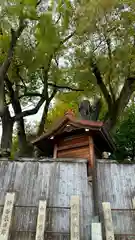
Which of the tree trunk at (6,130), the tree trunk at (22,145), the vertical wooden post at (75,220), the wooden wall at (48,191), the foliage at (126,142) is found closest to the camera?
the vertical wooden post at (75,220)

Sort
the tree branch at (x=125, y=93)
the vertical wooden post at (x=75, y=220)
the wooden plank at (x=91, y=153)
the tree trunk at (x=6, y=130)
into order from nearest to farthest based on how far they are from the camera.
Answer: the vertical wooden post at (x=75, y=220) < the wooden plank at (x=91, y=153) < the tree trunk at (x=6, y=130) < the tree branch at (x=125, y=93)

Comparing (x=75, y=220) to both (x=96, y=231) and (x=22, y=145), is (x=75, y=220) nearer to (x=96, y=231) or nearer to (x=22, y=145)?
(x=96, y=231)

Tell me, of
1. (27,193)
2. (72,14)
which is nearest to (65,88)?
(72,14)

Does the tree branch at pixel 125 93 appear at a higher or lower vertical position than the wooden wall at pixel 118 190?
higher

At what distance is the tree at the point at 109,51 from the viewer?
13.2 meters

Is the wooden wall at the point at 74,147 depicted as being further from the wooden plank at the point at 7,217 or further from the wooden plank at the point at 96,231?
the wooden plank at the point at 7,217

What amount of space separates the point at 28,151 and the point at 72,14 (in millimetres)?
8151

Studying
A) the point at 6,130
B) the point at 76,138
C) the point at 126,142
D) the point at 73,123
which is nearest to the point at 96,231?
the point at 76,138

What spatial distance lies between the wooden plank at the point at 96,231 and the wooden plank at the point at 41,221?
1286 mm

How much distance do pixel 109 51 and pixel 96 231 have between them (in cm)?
1058

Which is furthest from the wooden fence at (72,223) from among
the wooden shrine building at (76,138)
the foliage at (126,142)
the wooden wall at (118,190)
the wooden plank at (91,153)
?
the foliage at (126,142)

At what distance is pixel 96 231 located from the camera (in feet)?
20.9

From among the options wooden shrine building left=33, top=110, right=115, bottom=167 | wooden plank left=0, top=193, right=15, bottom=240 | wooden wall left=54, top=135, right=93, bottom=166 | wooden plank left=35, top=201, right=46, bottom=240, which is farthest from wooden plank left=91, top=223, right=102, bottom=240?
wooden wall left=54, top=135, right=93, bottom=166

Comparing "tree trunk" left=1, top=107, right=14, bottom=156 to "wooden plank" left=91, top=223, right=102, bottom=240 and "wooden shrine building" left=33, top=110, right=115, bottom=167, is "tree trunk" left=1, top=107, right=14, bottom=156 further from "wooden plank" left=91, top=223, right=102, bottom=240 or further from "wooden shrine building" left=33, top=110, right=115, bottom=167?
"wooden plank" left=91, top=223, right=102, bottom=240
